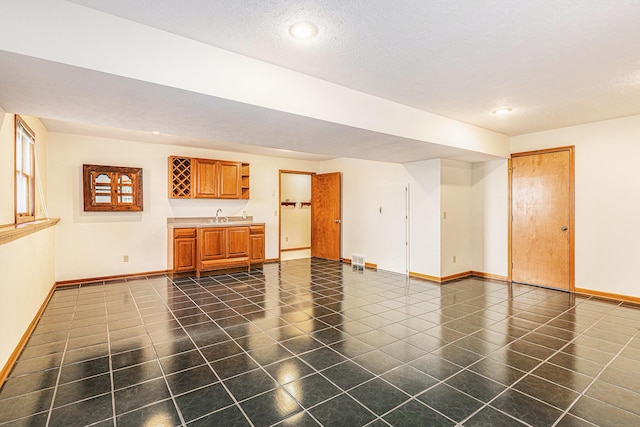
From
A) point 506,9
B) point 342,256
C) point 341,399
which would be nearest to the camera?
point 506,9

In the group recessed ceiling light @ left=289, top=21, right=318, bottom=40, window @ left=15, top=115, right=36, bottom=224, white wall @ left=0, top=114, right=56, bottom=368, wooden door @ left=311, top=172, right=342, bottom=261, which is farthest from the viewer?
wooden door @ left=311, top=172, right=342, bottom=261

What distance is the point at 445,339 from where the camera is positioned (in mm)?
3105

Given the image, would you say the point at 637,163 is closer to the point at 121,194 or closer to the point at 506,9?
the point at 506,9

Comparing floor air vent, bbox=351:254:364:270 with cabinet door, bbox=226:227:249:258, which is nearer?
cabinet door, bbox=226:227:249:258

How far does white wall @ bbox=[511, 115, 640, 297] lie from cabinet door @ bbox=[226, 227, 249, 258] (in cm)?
548

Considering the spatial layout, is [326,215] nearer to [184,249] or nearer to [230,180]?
[230,180]

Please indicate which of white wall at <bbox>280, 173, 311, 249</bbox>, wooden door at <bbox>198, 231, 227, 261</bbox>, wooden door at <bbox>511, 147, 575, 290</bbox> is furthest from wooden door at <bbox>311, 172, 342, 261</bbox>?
wooden door at <bbox>511, 147, 575, 290</bbox>

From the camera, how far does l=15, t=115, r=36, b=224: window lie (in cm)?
334

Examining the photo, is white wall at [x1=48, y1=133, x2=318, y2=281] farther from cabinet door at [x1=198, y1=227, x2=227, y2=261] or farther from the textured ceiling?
the textured ceiling

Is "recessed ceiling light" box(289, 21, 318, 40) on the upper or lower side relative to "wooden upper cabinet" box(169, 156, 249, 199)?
upper

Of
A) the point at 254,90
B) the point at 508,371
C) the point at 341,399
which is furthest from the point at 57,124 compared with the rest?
the point at 508,371

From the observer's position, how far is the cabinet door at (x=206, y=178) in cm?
630

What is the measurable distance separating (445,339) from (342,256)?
14.9 feet

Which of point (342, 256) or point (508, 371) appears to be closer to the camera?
point (508, 371)
